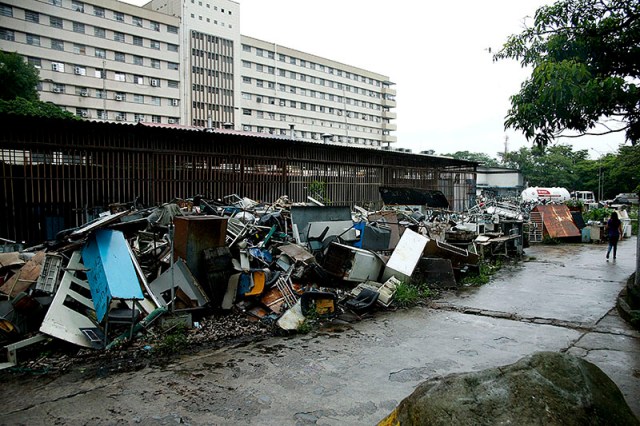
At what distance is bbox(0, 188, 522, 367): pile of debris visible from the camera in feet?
17.8

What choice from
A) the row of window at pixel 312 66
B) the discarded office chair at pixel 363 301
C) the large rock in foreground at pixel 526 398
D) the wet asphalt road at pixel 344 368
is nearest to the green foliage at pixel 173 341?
the wet asphalt road at pixel 344 368

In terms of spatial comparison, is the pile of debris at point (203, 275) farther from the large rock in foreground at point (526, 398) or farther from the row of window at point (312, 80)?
the row of window at point (312, 80)

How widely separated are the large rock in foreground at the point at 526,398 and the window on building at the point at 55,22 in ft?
173

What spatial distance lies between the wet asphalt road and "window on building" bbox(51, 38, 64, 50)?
49111mm

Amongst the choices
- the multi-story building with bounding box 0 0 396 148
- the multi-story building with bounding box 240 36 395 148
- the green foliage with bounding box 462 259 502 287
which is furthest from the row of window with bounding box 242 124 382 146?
the green foliage with bounding box 462 259 502 287

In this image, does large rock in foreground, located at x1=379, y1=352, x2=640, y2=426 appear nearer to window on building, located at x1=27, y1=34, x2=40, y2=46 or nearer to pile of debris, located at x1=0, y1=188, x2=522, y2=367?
pile of debris, located at x1=0, y1=188, x2=522, y2=367

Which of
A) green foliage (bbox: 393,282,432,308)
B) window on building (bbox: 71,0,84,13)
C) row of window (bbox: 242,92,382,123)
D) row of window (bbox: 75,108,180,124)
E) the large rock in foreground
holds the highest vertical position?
window on building (bbox: 71,0,84,13)

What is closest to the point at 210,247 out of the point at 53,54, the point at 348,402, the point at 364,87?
the point at 348,402

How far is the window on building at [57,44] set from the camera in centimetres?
4278

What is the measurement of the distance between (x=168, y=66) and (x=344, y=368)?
5351 cm

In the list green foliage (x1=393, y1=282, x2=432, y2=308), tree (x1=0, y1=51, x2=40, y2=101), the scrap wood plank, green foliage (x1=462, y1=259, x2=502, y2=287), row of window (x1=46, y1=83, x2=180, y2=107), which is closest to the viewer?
the scrap wood plank

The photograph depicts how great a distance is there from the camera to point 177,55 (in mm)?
51625

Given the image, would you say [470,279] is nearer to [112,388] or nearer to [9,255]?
[112,388]

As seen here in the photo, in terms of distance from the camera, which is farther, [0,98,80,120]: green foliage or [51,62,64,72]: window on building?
[51,62,64,72]: window on building
